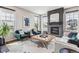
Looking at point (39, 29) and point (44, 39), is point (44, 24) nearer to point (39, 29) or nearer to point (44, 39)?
point (39, 29)

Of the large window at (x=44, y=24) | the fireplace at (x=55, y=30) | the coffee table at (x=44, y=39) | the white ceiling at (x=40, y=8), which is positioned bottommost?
the coffee table at (x=44, y=39)

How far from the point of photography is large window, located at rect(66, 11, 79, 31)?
2172 millimetres

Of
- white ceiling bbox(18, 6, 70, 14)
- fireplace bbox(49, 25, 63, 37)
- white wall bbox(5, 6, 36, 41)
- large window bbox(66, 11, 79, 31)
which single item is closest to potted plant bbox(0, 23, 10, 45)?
white wall bbox(5, 6, 36, 41)

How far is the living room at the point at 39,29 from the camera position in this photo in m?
2.18

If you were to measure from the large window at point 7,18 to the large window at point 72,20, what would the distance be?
1.17 m

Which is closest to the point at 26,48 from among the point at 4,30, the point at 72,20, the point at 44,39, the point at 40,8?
the point at 44,39

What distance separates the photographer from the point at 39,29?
7.63ft

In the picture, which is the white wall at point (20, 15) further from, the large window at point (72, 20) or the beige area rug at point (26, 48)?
the large window at point (72, 20)

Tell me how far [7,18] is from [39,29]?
28.6 inches

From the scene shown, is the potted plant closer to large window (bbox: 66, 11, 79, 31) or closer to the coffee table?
the coffee table

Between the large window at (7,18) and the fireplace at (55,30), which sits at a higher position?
the large window at (7,18)

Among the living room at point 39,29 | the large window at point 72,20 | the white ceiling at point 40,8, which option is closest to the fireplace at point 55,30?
the living room at point 39,29
